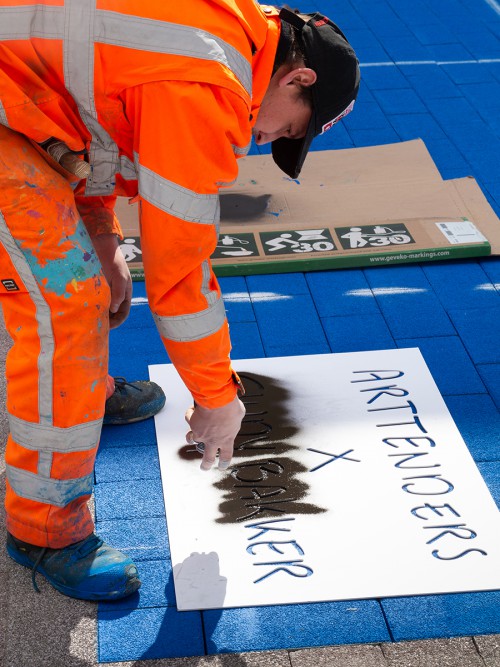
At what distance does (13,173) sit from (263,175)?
2424 millimetres

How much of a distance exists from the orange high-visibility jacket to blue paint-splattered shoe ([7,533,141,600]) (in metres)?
0.69

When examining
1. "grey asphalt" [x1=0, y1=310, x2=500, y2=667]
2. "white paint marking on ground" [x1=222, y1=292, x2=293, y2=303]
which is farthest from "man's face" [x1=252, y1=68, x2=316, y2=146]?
"white paint marking on ground" [x1=222, y1=292, x2=293, y2=303]

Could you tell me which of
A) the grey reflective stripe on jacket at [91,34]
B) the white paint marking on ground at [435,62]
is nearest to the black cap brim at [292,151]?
the grey reflective stripe on jacket at [91,34]

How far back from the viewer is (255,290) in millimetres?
3617

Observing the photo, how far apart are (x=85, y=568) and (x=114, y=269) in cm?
84

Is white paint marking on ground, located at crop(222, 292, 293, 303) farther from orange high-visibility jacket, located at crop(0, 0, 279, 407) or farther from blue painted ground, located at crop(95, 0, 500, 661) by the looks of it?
orange high-visibility jacket, located at crop(0, 0, 279, 407)

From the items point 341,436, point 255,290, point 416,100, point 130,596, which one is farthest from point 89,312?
point 416,100

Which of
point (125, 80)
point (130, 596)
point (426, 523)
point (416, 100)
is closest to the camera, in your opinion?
point (125, 80)

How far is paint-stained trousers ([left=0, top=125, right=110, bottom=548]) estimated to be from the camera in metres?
1.97

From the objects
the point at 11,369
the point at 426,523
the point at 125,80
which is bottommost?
the point at 426,523

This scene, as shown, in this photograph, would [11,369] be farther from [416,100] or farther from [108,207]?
[416,100]

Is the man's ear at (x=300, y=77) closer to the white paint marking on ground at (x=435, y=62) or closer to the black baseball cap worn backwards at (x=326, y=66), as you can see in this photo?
the black baseball cap worn backwards at (x=326, y=66)

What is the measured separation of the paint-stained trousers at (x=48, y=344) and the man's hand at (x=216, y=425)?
233 mm

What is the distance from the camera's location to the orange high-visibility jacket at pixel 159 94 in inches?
70.6
